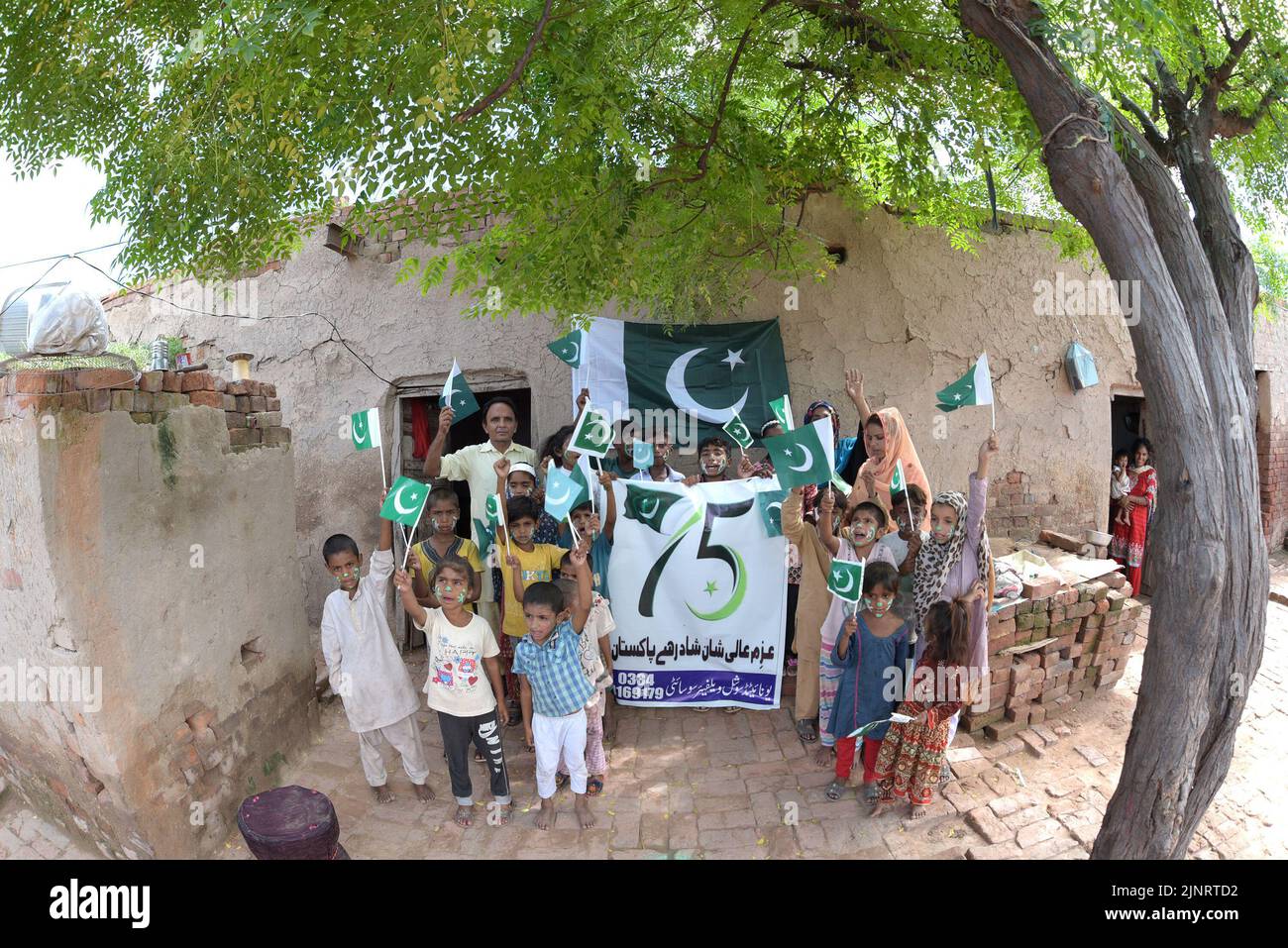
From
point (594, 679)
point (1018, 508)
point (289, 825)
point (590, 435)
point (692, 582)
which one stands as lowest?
point (289, 825)

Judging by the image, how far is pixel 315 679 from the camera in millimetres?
4500

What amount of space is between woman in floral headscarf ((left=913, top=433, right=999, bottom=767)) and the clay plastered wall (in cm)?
362

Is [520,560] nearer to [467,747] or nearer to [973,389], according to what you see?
[467,747]

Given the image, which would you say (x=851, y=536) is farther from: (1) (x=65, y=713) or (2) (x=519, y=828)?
(1) (x=65, y=713)

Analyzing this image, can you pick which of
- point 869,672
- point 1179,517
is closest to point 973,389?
point 1179,517

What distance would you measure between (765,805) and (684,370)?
328 cm

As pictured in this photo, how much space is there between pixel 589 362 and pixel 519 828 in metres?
3.42

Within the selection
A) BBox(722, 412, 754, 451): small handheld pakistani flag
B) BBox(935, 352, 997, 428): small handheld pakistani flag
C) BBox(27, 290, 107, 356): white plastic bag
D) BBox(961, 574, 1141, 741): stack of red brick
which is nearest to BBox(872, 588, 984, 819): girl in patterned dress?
BBox(961, 574, 1141, 741): stack of red brick

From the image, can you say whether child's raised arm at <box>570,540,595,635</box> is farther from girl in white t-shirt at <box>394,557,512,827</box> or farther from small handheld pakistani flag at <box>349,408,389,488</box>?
small handheld pakistani flag at <box>349,408,389,488</box>

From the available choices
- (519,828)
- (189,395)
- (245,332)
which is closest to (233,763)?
(519,828)

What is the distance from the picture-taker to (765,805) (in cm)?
371

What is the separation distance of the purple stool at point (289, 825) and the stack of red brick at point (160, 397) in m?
1.83

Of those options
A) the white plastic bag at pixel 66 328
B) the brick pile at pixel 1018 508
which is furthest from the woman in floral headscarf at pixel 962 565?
the white plastic bag at pixel 66 328

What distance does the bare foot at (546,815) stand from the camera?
3.57 metres
